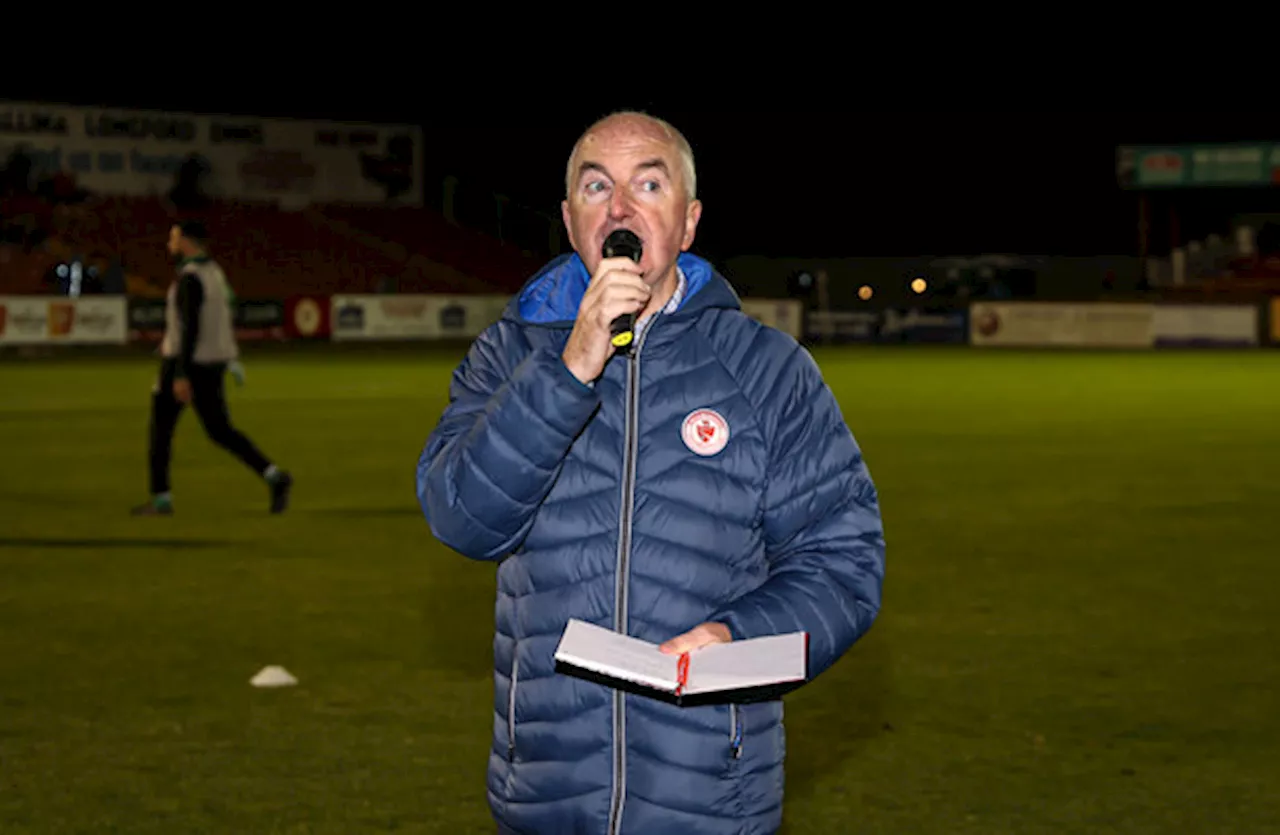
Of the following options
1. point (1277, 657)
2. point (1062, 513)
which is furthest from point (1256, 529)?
point (1277, 657)

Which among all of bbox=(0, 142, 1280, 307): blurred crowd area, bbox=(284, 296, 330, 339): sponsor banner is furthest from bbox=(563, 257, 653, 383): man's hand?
bbox=(0, 142, 1280, 307): blurred crowd area

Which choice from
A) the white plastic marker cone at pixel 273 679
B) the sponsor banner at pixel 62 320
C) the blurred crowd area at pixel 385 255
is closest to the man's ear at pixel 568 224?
the white plastic marker cone at pixel 273 679

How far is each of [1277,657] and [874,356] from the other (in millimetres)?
32800

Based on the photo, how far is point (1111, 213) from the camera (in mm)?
72688

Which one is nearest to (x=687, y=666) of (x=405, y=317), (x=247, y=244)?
(x=405, y=317)

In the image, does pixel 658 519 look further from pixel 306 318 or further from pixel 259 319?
pixel 306 318

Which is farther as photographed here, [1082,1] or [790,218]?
[790,218]

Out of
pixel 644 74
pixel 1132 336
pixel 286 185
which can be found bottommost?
pixel 1132 336

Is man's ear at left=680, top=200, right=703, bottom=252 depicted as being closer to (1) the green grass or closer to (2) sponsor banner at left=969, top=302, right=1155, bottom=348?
(1) the green grass

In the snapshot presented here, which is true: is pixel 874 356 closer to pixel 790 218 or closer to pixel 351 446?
pixel 351 446

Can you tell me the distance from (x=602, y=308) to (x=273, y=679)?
5808 millimetres

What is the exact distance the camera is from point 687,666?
2.88m

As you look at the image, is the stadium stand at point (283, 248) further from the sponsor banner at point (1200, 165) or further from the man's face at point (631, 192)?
the man's face at point (631, 192)

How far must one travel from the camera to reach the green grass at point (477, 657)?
21.1 feet
